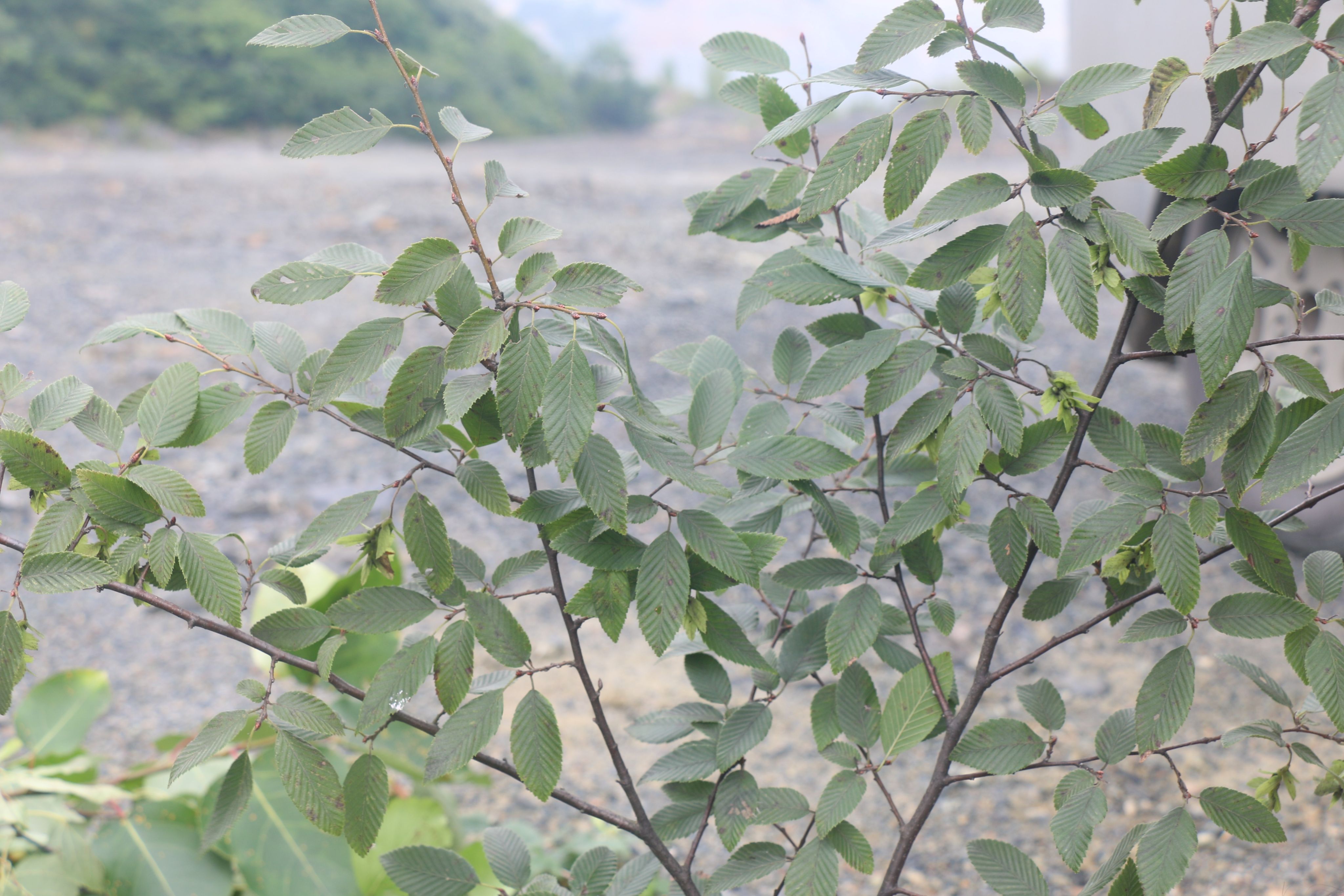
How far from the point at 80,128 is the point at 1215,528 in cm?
976

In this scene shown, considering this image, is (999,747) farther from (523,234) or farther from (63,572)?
(63,572)

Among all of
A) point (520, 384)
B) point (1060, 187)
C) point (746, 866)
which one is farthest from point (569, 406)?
point (746, 866)

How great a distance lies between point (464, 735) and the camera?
726 mm

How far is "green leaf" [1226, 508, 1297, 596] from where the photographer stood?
67 cm

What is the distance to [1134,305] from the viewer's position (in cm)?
75

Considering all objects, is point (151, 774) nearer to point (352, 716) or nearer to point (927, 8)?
point (352, 716)

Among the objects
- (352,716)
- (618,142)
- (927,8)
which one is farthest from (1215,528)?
(618,142)

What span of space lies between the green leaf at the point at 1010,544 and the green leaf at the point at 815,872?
258 millimetres

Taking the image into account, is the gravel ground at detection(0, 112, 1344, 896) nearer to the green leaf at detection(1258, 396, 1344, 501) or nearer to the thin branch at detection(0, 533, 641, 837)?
the thin branch at detection(0, 533, 641, 837)

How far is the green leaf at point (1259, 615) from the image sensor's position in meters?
0.68

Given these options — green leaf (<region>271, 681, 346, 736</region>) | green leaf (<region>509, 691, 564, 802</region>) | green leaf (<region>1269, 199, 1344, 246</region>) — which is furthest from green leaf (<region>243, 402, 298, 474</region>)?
green leaf (<region>1269, 199, 1344, 246</region>)

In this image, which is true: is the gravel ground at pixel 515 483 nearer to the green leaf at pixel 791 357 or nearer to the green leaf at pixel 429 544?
the green leaf at pixel 791 357

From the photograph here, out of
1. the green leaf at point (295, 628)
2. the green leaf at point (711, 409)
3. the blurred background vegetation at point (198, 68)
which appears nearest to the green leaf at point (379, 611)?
the green leaf at point (295, 628)

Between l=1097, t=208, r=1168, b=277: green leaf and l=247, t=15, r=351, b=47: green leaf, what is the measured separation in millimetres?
529
